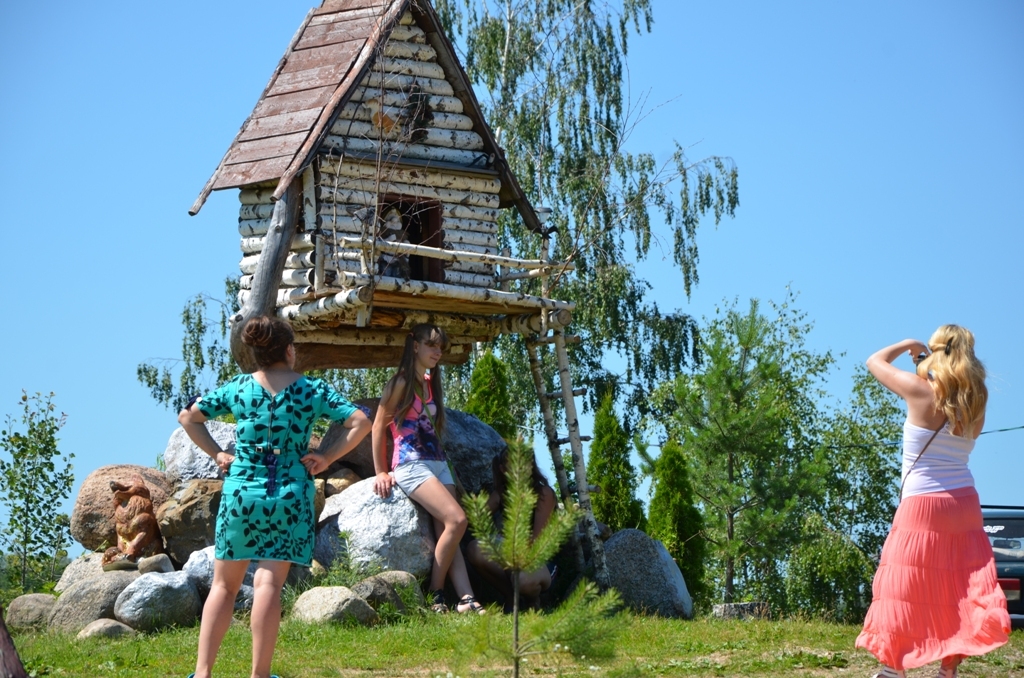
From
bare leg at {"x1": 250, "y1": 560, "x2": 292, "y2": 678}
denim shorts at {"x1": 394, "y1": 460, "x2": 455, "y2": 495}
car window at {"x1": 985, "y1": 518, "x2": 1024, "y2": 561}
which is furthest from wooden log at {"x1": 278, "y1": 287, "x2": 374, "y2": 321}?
car window at {"x1": 985, "y1": 518, "x2": 1024, "y2": 561}

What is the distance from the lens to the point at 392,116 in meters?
13.0

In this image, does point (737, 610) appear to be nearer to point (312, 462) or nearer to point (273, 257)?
point (273, 257)

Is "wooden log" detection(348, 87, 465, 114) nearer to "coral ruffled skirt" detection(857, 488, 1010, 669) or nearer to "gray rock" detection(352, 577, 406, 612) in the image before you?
"gray rock" detection(352, 577, 406, 612)

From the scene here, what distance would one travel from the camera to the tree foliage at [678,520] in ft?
52.5

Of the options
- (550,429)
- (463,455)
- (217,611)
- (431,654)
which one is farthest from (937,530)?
(463,455)

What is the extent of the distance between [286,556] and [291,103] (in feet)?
26.3

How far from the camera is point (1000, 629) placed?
5.99 m

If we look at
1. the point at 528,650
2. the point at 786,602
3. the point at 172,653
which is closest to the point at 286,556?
the point at 528,650

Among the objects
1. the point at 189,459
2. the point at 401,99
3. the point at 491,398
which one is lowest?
the point at 189,459

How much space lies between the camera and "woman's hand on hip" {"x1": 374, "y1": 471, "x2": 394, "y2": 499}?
32.5ft

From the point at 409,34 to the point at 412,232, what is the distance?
2115mm

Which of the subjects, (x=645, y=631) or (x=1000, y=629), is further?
(x=645, y=631)

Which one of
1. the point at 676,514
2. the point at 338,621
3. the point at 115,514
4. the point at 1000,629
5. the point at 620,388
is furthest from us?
the point at 620,388

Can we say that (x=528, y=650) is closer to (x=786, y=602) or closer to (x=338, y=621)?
(x=338, y=621)
